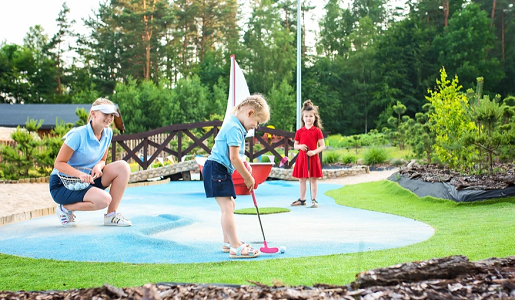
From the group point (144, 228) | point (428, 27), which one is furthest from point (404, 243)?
point (428, 27)

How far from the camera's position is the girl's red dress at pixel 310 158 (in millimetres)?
7000

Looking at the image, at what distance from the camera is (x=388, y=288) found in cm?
200

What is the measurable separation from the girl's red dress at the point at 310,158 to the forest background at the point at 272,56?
915 inches

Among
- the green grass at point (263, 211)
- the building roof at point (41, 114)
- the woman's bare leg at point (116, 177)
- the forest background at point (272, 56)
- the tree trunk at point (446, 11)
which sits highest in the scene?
the tree trunk at point (446, 11)

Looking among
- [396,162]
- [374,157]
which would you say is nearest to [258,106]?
[396,162]

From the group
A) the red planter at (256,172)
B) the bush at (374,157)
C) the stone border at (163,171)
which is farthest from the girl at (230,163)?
the bush at (374,157)

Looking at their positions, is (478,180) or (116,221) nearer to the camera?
(116,221)

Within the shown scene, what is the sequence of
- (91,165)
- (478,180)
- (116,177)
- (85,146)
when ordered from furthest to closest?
(478,180)
(116,177)
(91,165)
(85,146)

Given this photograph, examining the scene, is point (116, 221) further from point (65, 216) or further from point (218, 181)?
point (218, 181)

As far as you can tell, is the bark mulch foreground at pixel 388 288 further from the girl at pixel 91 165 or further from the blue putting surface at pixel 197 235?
the girl at pixel 91 165

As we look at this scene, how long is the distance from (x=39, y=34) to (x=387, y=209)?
4147cm

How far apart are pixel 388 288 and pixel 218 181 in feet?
5.75

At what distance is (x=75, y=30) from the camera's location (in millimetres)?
37688

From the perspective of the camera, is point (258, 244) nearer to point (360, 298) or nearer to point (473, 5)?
point (360, 298)
